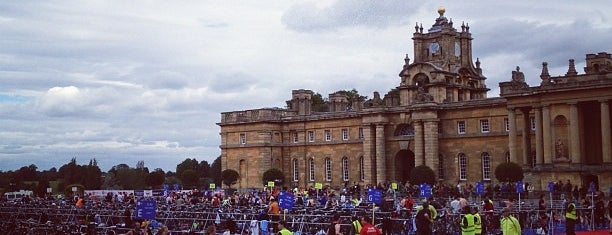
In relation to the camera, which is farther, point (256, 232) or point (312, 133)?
point (312, 133)

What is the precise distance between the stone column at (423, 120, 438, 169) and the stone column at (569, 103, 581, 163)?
45.7 ft

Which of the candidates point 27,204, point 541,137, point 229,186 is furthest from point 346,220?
point 229,186

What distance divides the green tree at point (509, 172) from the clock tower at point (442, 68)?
39.6ft

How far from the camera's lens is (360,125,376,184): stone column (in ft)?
232

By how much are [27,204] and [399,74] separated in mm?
40119

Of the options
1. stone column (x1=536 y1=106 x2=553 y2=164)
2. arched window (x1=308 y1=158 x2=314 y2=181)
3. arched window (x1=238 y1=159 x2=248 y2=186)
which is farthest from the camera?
arched window (x1=238 y1=159 x2=248 y2=186)

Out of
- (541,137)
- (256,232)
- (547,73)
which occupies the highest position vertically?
(547,73)

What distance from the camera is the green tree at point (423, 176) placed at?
206 feet

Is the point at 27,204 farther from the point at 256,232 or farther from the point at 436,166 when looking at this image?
the point at 436,166

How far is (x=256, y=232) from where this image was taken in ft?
79.7

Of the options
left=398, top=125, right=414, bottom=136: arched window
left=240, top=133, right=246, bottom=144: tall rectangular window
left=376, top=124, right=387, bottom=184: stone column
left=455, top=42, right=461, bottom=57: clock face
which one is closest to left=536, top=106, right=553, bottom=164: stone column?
left=398, top=125, right=414, bottom=136: arched window

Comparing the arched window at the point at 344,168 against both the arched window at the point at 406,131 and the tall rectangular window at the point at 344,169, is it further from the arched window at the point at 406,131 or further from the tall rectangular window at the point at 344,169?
the arched window at the point at 406,131

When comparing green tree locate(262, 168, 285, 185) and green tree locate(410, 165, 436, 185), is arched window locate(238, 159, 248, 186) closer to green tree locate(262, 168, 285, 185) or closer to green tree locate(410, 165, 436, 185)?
green tree locate(262, 168, 285, 185)

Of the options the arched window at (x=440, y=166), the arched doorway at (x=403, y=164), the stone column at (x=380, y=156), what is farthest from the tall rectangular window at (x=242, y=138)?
the arched window at (x=440, y=166)
